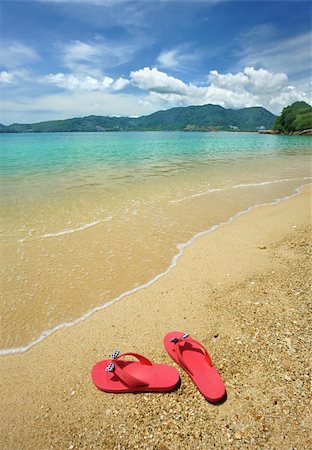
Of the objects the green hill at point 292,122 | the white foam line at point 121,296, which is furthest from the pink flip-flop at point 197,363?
the green hill at point 292,122

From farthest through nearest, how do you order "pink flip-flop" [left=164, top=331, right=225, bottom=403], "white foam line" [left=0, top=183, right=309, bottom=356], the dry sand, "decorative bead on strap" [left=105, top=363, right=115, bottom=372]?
"white foam line" [left=0, top=183, right=309, bottom=356] → "decorative bead on strap" [left=105, top=363, right=115, bottom=372] → "pink flip-flop" [left=164, top=331, right=225, bottom=403] → the dry sand

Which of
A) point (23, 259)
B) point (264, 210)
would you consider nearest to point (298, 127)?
point (264, 210)

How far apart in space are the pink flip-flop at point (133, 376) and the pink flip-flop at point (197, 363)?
21 centimetres

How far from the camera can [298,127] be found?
12056 centimetres

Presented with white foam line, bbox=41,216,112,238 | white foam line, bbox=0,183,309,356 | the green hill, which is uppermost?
the green hill

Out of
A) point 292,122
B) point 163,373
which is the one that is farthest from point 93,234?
point 292,122

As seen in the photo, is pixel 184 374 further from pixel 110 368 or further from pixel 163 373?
pixel 110 368

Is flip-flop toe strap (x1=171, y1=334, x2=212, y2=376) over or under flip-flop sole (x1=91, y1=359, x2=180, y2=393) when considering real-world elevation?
over

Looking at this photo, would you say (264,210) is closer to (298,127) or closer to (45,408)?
(45,408)

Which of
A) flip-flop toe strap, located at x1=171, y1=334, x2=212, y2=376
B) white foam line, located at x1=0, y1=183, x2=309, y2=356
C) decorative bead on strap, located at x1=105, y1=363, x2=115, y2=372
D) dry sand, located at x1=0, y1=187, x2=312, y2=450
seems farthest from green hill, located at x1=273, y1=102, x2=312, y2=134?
decorative bead on strap, located at x1=105, y1=363, x2=115, y2=372

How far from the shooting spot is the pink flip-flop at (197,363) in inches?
130

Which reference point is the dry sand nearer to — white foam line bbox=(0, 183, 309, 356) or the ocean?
white foam line bbox=(0, 183, 309, 356)

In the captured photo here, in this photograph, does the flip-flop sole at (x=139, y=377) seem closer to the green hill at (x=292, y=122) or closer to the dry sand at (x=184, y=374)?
the dry sand at (x=184, y=374)

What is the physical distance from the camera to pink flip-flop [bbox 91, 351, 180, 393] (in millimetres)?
3414
